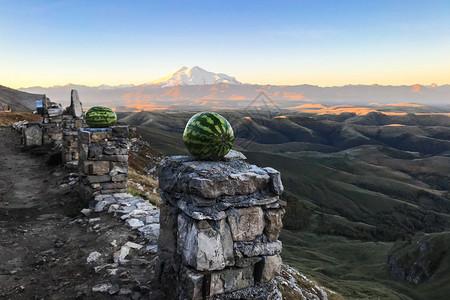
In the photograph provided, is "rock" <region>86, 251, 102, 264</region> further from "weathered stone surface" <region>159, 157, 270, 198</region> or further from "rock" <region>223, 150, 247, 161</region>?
"rock" <region>223, 150, 247, 161</region>

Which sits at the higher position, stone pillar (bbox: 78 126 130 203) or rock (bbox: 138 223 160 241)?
stone pillar (bbox: 78 126 130 203)

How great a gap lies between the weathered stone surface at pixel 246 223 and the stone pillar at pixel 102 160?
8.73 m

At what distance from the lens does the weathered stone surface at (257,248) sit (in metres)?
4.72

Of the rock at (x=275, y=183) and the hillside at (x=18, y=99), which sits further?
the hillside at (x=18, y=99)

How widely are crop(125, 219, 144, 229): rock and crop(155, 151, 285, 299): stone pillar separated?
4.29 metres

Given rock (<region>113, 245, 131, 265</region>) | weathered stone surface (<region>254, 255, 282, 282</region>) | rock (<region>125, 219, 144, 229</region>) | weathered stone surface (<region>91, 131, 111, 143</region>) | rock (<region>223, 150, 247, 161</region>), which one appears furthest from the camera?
weathered stone surface (<region>91, 131, 111, 143</region>)

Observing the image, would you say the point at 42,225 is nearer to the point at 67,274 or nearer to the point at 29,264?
the point at 29,264

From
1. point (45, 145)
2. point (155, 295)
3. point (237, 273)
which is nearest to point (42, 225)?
point (155, 295)

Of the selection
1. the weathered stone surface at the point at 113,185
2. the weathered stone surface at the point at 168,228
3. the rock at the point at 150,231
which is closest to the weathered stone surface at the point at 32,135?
the weathered stone surface at the point at 113,185

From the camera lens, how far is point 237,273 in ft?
15.8

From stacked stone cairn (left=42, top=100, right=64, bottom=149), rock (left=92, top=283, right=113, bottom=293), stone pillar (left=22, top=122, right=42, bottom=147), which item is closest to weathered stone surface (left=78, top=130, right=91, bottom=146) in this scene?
rock (left=92, top=283, right=113, bottom=293)

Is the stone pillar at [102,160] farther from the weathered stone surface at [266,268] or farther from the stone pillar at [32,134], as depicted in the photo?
the stone pillar at [32,134]

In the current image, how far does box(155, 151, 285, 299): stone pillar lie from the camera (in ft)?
14.9

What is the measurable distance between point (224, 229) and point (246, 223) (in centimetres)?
39
